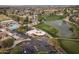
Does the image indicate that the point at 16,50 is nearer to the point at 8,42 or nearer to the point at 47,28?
the point at 8,42

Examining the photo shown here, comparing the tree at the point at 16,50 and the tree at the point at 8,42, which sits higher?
the tree at the point at 8,42

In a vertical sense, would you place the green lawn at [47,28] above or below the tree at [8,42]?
above

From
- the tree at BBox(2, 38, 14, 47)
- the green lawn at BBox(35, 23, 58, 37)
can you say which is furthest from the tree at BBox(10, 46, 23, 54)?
the green lawn at BBox(35, 23, 58, 37)

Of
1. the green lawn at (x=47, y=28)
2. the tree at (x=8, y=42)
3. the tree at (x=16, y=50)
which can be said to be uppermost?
the green lawn at (x=47, y=28)


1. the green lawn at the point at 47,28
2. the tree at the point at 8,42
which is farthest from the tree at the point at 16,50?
the green lawn at the point at 47,28

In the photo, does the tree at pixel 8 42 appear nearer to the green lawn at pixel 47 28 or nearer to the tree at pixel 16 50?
the tree at pixel 16 50

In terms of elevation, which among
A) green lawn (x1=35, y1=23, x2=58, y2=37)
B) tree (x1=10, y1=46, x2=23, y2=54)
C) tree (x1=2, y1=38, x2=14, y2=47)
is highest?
green lawn (x1=35, y1=23, x2=58, y2=37)

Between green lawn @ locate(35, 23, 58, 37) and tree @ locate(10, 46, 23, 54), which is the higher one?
green lawn @ locate(35, 23, 58, 37)

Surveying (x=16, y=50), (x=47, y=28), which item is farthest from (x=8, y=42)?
(x=47, y=28)

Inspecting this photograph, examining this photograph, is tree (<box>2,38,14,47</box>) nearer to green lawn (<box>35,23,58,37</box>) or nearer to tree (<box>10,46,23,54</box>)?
tree (<box>10,46,23,54</box>)
